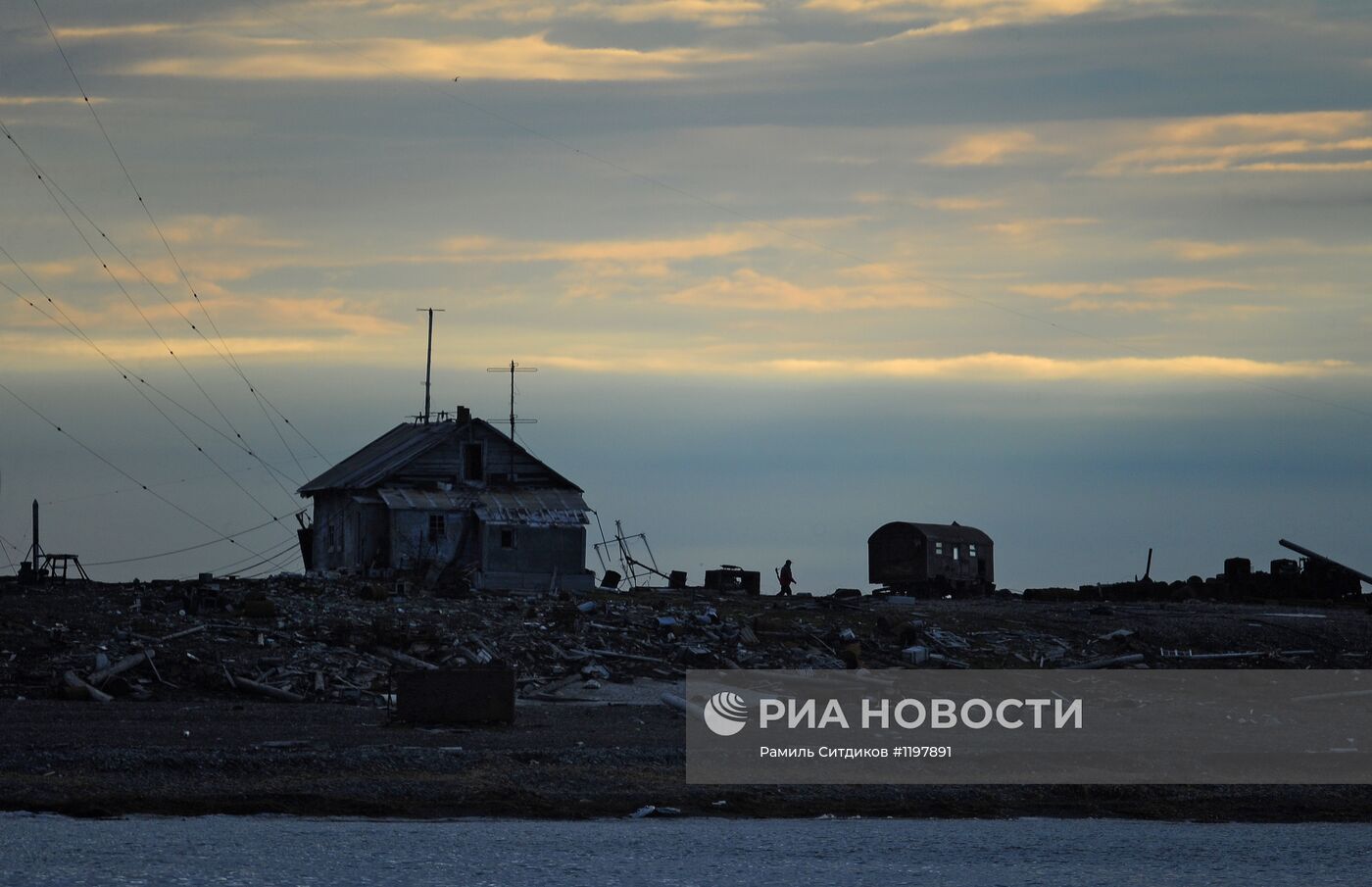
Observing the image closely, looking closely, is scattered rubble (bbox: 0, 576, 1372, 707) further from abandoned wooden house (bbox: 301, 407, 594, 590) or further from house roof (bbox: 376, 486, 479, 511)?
house roof (bbox: 376, 486, 479, 511)

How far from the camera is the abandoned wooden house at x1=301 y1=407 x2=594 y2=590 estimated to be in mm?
53625

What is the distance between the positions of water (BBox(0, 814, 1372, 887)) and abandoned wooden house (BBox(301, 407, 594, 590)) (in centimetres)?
3169

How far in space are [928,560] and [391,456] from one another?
19980 mm

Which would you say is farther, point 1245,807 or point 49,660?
point 49,660

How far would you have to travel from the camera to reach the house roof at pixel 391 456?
5547cm

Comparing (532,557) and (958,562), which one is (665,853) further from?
(958,562)

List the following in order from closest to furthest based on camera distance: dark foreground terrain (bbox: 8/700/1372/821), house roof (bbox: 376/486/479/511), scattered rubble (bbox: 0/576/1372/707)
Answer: dark foreground terrain (bbox: 8/700/1372/821) < scattered rubble (bbox: 0/576/1372/707) < house roof (bbox: 376/486/479/511)

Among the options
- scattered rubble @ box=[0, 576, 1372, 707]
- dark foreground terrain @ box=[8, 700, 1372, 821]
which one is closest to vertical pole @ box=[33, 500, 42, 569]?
scattered rubble @ box=[0, 576, 1372, 707]

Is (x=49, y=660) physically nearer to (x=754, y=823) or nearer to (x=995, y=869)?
(x=754, y=823)

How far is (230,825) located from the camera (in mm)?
19938

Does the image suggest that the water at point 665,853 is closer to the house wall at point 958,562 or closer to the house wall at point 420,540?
the house wall at point 420,540

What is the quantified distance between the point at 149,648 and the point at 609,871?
54.9ft

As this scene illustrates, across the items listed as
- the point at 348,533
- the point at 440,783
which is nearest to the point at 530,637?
the point at 440,783

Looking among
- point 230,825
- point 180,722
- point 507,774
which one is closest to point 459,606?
point 180,722
